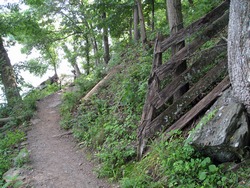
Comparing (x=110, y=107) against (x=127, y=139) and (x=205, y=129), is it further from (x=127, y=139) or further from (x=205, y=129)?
(x=205, y=129)

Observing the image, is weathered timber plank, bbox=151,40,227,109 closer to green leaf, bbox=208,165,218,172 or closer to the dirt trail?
green leaf, bbox=208,165,218,172

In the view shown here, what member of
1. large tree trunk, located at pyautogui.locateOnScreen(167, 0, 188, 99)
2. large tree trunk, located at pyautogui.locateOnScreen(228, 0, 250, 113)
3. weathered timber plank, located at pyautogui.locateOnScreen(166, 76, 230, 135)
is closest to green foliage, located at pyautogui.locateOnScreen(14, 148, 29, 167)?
weathered timber plank, located at pyautogui.locateOnScreen(166, 76, 230, 135)

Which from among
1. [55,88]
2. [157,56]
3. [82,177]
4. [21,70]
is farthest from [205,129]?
[55,88]

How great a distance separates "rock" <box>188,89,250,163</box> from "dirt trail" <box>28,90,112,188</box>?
263cm

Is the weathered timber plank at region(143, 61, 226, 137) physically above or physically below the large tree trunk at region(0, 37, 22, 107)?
below

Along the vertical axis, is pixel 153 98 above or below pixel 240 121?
above

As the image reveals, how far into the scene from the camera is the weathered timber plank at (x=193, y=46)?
16.9 feet

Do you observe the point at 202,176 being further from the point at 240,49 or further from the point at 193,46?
the point at 193,46

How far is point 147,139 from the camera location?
5.43 meters

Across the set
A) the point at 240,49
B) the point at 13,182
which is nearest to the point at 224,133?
the point at 240,49

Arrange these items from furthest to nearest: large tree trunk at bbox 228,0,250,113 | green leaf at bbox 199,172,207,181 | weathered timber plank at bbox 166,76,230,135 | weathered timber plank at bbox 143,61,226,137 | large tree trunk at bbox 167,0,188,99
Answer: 1. large tree trunk at bbox 167,0,188,99
2. weathered timber plank at bbox 143,61,226,137
3. weathered timber plank at bbox 166,76,230,135
4. large tree trunk at bbox 228,0,250,113
5. green leaf at bbox 199,172,207,181

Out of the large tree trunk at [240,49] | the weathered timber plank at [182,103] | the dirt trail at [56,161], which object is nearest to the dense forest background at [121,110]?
the weathered timber plank at [182,103]

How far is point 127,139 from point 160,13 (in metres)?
18.9

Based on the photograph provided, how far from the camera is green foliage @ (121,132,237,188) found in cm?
362
